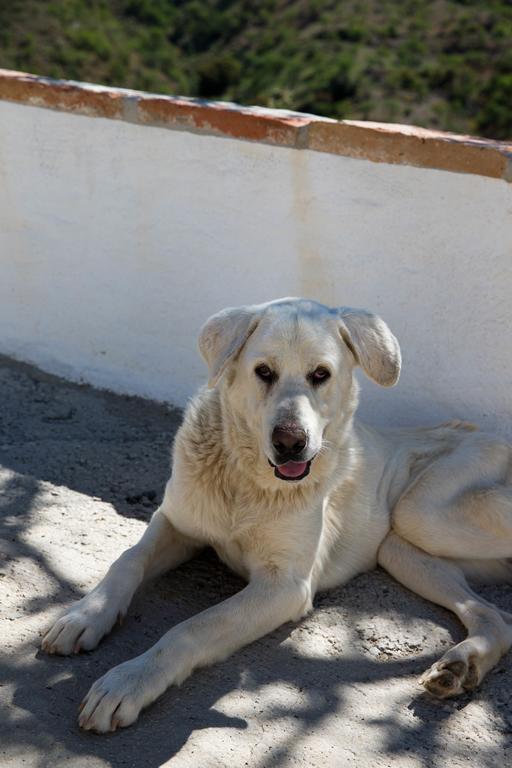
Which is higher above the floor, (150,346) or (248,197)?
(248,197)

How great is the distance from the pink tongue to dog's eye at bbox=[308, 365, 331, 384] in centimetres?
29

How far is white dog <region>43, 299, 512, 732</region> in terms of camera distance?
3328 millimetres

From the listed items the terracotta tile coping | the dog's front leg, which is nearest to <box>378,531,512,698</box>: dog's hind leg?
the dog's front leg

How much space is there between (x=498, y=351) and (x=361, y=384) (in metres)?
0.69

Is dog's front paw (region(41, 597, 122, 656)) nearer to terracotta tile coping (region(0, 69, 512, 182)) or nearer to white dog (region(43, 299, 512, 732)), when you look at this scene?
white dog (region(43, 299, 512, 732))

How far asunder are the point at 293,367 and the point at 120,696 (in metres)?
1.23

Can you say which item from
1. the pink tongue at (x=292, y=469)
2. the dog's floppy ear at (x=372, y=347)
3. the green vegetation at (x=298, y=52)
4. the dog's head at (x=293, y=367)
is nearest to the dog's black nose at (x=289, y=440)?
the dog's head at (x=293, y=367)

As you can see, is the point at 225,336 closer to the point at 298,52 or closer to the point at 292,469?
the point at 292,469

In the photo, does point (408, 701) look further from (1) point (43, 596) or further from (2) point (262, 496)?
(1) point (43, 596)

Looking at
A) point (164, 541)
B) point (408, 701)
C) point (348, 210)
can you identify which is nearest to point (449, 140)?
point (348, 210)

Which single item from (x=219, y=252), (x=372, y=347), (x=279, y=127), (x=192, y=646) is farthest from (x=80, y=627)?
(x=279, y=127)

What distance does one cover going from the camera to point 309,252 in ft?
16.6

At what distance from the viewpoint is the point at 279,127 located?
193 inches

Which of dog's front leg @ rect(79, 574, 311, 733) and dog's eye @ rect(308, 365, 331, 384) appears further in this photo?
dog's eye @ rect(308, 365, 331, 384)
